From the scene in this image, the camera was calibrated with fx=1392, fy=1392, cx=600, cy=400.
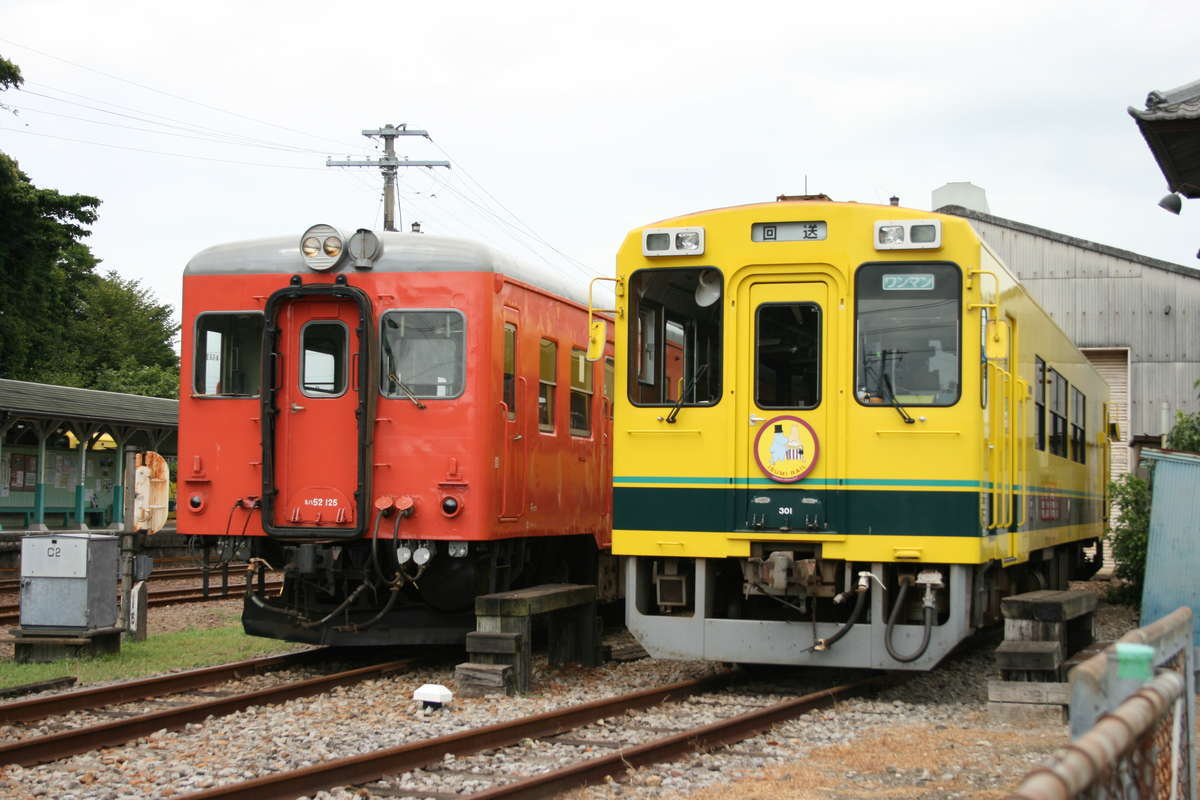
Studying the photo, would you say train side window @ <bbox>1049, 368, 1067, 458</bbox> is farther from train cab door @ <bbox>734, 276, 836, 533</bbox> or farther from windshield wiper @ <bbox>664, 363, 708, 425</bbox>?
windshield wiper @ <bbox>664, 363, 708, 425</bbox>

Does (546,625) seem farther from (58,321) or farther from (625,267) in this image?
(58,321)

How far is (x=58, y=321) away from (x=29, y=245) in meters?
6.83

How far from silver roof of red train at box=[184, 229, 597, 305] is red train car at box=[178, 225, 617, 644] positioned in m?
0.01

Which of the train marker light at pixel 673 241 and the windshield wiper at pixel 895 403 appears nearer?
the windshield wiper at pixel 895 403

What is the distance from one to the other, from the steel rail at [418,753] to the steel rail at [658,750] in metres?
0.66

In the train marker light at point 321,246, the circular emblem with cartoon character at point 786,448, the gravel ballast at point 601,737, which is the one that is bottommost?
the gravel ballast at point 601,737

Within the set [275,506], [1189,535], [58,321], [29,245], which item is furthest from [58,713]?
[58,321]

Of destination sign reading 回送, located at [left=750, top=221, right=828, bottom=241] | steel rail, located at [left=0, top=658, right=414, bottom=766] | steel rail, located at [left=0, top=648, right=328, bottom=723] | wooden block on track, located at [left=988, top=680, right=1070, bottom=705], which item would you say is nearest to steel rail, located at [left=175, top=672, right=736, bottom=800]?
steel rail, located at [left=0, top=658, right=414, bottom=766]

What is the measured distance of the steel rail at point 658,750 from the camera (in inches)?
249

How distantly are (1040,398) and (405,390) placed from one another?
551 cm

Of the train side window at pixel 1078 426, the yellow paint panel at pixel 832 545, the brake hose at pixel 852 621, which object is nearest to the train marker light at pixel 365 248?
the yellow paint panel at pixel 832 545

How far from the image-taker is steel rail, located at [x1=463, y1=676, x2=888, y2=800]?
20.7 feet

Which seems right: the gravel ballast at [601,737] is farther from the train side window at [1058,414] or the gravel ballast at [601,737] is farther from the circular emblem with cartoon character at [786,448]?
the train side window at [1058,414]

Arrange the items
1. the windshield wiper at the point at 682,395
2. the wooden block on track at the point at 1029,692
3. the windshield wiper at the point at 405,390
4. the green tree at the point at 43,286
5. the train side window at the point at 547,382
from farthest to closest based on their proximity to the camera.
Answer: the green tree at the point at 43,286 < the train side window at the point at 547,382 < the windshield wiper at the point at 405,390 < the windshield wiper at the point at 682,395 < the wooden block on track at the point at 1029,692
